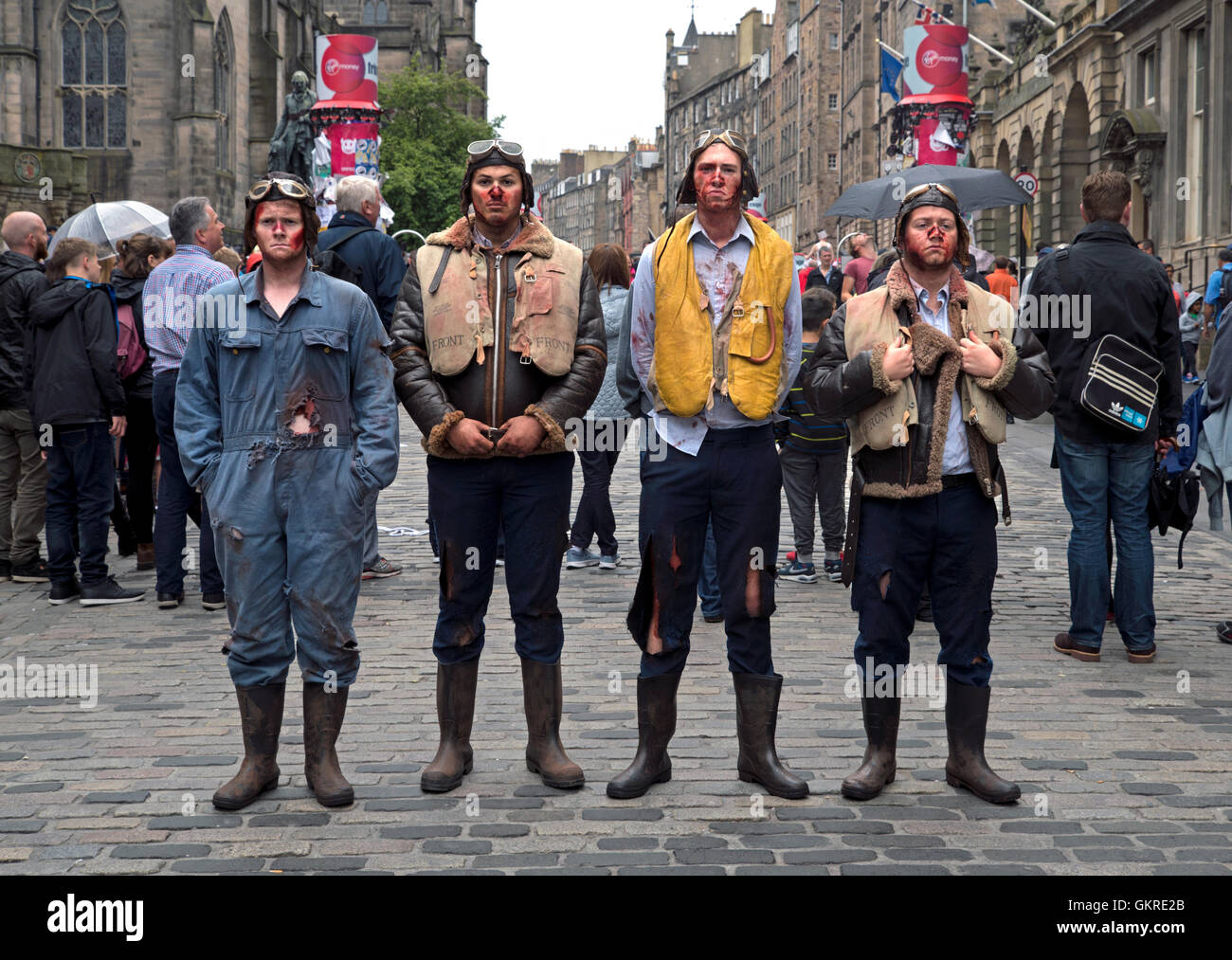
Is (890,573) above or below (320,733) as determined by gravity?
above

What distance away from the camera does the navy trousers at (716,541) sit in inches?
206

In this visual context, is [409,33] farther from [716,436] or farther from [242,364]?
[716,436]

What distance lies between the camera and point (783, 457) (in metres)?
9.91

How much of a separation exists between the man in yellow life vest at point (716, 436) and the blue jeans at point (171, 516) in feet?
14.4

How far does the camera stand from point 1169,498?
7703mm

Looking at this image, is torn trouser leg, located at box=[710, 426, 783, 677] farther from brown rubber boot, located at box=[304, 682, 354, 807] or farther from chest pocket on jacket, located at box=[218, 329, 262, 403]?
chest pocket on jacket, located at box=[218, 329, 262, 403]

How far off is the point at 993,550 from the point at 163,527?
5506 millimetres

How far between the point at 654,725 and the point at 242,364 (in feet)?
6.50

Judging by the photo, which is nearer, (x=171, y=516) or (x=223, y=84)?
(x=171, y=516)

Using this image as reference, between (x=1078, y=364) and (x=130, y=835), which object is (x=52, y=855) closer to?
(x=130, y=835)

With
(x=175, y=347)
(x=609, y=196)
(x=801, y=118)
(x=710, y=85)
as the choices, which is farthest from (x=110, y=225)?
(x=609, y=196)

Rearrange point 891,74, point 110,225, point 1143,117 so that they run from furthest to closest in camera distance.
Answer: point 891,74, point 1143,117, point 110,225

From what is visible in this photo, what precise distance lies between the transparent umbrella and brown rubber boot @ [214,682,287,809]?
669cm

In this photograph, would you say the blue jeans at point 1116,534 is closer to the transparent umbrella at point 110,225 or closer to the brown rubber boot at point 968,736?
the brown rubber boot at point 968,736
